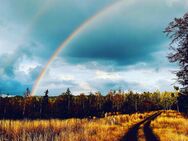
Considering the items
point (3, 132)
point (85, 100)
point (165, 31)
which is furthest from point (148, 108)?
point (3, 132)

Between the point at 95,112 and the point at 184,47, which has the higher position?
the point at 184,47

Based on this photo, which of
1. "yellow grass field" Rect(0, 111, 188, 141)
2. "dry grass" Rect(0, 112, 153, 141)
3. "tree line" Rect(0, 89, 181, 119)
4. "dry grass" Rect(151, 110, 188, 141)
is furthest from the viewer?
"tree line" Rect(0, 89, 181, 119)

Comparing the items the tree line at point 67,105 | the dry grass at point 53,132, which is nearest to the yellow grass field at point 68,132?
the dry grass at point 53,132

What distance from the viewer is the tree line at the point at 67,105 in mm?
66250

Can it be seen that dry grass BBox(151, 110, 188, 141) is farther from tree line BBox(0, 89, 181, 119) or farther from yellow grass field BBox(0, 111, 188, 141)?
tree line BBox(0, 89, 181, 119)

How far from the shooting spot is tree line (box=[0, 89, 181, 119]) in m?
66.2

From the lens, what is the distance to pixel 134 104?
291ft

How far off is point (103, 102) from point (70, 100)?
11.1 m

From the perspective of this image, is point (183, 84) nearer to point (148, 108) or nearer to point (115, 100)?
point (115, 100)

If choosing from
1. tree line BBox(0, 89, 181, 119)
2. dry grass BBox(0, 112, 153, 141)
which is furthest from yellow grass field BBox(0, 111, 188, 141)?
tree line BBox(0, 89, 181, 119)

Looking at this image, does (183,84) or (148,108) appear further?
(148,108)

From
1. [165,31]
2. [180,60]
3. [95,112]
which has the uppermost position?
[165,31]

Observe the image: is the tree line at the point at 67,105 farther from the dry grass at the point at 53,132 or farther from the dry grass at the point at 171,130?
the dry grass at the point at 53,132

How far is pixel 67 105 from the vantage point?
2719 inches
